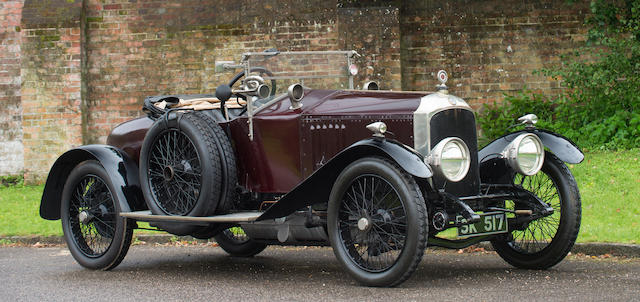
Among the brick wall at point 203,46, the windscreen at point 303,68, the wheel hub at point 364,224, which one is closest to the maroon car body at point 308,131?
the windscreen at point 303,68

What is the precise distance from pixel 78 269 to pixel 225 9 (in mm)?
8859

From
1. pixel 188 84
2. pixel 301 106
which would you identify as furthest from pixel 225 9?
pixel 301 106

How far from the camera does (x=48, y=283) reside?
Result: 5895 millimetres

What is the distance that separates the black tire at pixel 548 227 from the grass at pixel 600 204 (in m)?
0.99

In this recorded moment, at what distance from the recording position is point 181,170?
6047mm

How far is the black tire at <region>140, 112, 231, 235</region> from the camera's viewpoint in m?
5.76

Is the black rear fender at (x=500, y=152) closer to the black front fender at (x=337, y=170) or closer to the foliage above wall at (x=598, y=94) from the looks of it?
the black front fender at (x=337, y=170)

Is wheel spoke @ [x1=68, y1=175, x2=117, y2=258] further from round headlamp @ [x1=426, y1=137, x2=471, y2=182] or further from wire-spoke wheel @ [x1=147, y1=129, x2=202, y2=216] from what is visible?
round headlamp @ [x1=426, y1=137, x2=471, y2=182]

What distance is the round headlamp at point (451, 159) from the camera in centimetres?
509

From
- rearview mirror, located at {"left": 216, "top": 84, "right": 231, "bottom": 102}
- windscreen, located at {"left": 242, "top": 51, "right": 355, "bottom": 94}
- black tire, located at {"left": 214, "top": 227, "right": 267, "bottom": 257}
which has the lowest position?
black tire, located at {"left": 214, "top": 227, "right": 267, "bottom": 257}

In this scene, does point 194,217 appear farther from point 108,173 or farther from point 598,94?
point 598,94

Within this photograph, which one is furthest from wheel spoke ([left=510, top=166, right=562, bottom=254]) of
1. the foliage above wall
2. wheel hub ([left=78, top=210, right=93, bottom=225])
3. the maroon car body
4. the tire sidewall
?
the foliage above wall

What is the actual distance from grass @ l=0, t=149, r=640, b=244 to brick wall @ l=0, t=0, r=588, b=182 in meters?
2.20

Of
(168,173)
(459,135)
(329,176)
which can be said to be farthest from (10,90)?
(459,135)
